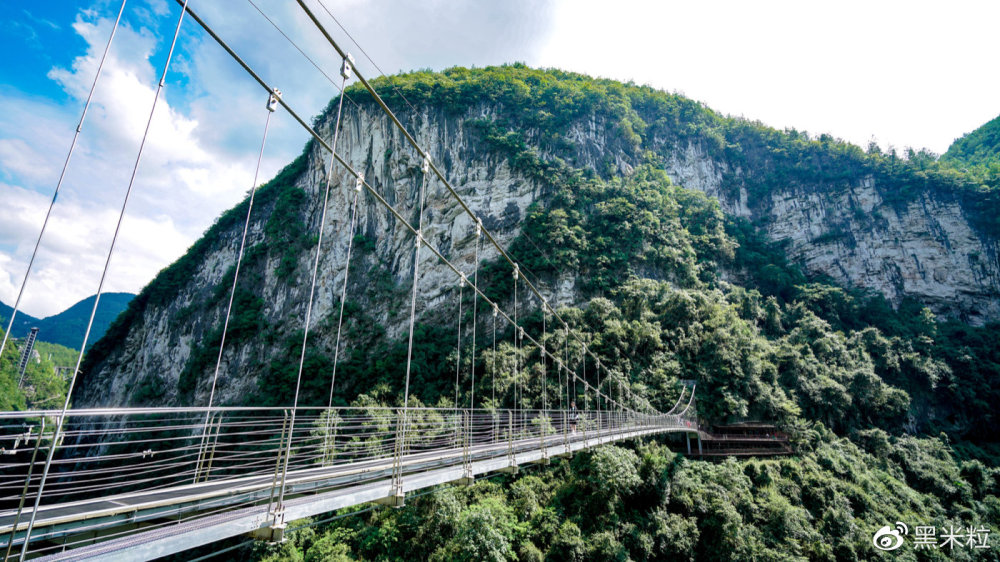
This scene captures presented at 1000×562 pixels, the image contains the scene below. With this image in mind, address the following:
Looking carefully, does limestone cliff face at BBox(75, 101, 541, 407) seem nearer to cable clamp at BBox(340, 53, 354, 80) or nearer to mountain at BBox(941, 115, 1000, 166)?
cable clamp at BBox(340, 53, 354, 80)

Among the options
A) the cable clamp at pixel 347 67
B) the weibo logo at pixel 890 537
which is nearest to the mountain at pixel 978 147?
the weibo logo at pixel 890 537

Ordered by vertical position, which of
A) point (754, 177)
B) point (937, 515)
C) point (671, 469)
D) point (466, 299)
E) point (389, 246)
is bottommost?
point (937, 515)

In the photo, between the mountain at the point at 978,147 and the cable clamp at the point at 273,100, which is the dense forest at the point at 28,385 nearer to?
the cable clamp at the point at 273,100

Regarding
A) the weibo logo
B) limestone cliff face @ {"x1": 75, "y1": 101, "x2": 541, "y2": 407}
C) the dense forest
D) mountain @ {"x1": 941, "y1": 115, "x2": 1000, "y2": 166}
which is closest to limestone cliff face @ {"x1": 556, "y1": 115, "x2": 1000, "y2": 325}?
limestone cliff face @ {"x1": 75, "y1": 101, "x2": 541, "y2": 407}

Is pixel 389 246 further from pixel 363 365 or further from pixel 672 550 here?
pixel 672 550

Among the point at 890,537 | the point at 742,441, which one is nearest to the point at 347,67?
the point at 890,537

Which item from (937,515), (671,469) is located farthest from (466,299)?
(937,515)

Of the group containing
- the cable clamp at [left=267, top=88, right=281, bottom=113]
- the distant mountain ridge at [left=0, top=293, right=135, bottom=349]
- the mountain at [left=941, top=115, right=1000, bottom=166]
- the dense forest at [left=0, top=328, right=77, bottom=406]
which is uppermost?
the mountain at [left=941, top=115, right=1000, bottom=166]
